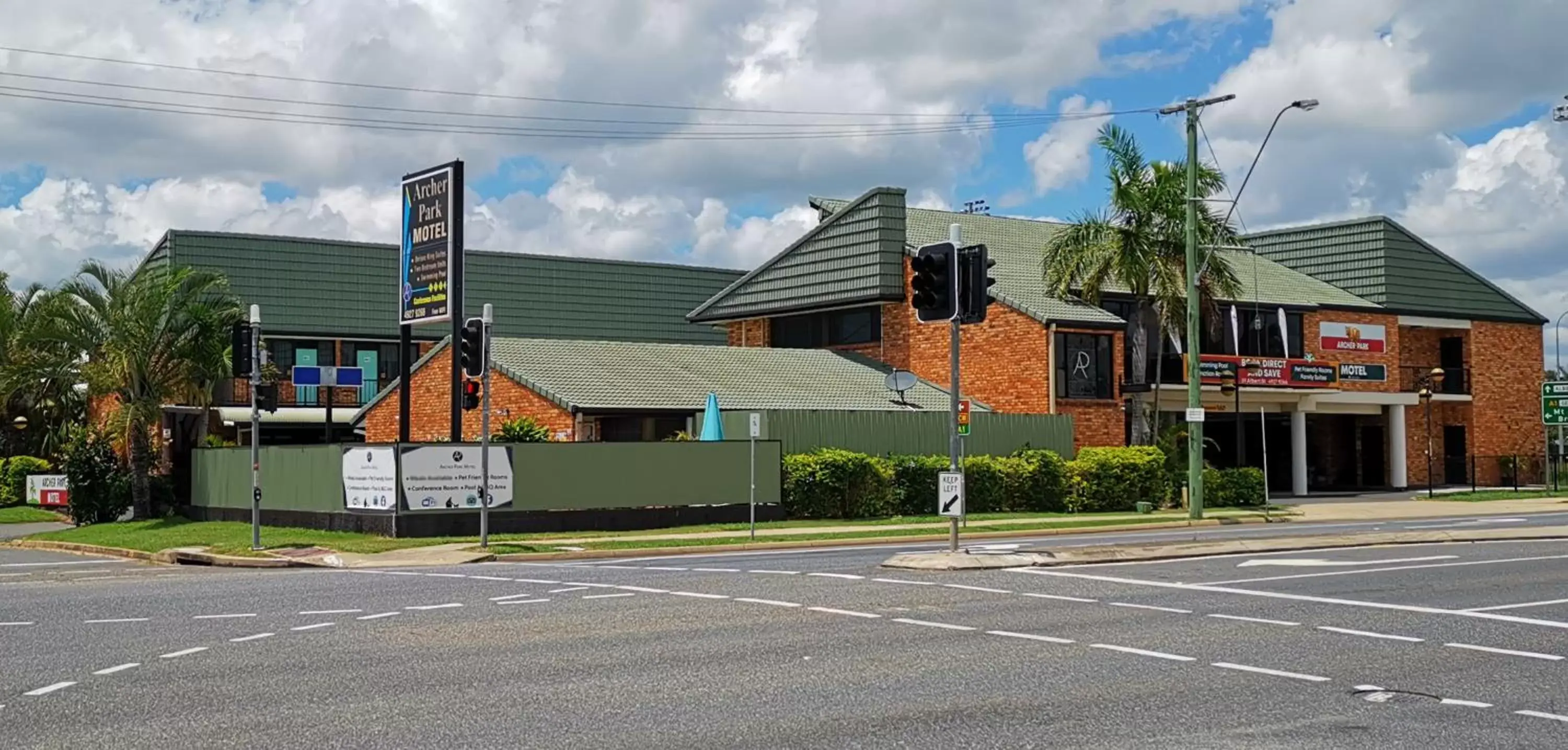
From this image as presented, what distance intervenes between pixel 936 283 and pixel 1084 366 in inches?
978

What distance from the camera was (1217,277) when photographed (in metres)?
40.8

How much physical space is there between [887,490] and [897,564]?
631 inches

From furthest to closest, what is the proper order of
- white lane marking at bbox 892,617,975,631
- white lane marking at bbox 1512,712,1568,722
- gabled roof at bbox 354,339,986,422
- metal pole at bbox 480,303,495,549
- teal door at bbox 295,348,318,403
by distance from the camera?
teal door at bbox 295,348,318,403
gabled roof at bbox 354,339,986,422
metal pole at bbox 480,303,495,549
white lane marking at bbox 892,617,975,631
white lane marking at bbox 1512,712,1568,722

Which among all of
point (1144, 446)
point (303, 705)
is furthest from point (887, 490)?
point (303, 705)

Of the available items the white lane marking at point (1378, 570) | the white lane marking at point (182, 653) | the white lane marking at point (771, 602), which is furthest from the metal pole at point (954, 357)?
the white lane marking at point (182, 653)

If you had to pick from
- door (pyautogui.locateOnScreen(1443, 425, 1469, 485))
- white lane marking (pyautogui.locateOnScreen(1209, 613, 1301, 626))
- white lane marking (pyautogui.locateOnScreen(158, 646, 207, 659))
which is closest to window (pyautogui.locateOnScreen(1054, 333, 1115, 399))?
door (pyautogui.locateOnScreen(1443, 425, 1469, 485))

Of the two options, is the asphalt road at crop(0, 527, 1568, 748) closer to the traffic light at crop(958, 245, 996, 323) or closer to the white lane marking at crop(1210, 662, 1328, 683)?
the white lane marking at crop(1210, 662, 1328, 683)

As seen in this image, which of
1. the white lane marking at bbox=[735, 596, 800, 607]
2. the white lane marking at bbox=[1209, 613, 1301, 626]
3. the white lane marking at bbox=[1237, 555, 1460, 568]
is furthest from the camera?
the white lane marking at bbox=[1237, 555, 1460, 568]

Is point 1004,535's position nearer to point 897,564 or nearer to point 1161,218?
point 897,564

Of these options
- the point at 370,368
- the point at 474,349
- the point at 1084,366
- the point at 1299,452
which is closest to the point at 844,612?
the point at 474,349

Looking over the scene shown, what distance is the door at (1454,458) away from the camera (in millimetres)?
56438

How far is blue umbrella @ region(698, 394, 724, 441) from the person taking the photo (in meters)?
35.2

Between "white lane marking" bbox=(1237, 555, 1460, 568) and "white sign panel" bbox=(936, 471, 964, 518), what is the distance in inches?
138

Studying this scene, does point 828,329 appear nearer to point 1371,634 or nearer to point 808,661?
point 1371,634
